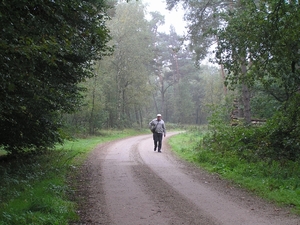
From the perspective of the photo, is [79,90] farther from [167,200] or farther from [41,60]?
[167,200]

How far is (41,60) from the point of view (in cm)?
746

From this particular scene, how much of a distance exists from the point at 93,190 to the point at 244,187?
13.1 ft

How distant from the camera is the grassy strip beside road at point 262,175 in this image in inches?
274

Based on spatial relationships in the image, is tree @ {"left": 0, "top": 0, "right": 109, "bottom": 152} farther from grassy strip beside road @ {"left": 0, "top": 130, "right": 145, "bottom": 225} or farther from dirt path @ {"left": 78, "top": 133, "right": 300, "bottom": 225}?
dirt path @ {"left": 78, "top": 133, "right": 300, "bottom": 225}

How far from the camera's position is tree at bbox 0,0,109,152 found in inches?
214

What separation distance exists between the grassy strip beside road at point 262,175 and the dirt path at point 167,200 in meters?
0.45

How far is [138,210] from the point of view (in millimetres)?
5887

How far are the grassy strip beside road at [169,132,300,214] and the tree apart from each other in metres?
5.66

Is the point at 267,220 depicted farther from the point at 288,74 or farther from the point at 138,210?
the point at 288,74

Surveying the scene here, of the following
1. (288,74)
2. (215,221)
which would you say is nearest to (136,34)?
(288,74)

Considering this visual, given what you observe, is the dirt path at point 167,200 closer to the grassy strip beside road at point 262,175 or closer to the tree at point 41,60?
the grassy strip beside road at point 262,175

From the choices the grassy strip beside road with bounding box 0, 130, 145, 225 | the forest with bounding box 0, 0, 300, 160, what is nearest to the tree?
the forest with bounding box 0, 0, 300, 160

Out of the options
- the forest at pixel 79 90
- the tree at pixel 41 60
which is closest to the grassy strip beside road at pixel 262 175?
the forest at pixel 79 90

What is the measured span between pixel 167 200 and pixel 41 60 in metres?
4.54
